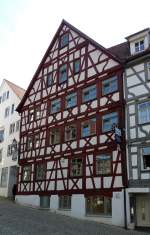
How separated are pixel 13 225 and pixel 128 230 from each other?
6.67m

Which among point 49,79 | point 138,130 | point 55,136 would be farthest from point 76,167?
point 49,79

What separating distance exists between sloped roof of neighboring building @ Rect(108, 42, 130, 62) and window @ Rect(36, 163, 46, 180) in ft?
35.7

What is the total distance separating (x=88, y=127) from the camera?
23.2 m

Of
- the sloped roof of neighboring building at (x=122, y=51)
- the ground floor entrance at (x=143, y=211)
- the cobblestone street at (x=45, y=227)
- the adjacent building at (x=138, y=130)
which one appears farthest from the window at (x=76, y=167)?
the sloped roof of neighboring building at (x=122, y=51)

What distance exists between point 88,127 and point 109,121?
2.05 m

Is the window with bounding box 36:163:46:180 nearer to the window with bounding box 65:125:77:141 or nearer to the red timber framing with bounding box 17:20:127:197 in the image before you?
the red timber framing with bounding box 17:20:127:197

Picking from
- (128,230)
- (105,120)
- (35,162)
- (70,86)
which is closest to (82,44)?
(70,86)

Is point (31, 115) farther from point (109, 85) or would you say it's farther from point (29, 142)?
point (109, 85)

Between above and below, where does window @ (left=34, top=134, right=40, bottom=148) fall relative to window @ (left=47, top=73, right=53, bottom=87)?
below

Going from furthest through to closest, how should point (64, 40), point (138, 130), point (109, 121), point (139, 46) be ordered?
point (64, 40)
point (139, 46)
point (109, 121)
point (138, 130)

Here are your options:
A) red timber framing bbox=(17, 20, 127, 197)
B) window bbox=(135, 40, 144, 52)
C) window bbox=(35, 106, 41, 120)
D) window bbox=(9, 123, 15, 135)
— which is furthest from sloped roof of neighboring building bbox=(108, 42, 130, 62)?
window bbox=(9, 123, 15, 135)

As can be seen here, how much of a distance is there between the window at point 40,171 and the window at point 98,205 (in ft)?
17.9

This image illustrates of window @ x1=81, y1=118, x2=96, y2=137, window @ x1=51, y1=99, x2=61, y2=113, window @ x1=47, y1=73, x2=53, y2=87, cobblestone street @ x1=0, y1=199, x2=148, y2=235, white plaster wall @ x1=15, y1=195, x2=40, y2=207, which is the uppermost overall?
window @ x1=47, y1=73, x2=53, y2=87

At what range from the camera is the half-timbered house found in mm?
20750
